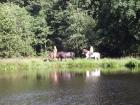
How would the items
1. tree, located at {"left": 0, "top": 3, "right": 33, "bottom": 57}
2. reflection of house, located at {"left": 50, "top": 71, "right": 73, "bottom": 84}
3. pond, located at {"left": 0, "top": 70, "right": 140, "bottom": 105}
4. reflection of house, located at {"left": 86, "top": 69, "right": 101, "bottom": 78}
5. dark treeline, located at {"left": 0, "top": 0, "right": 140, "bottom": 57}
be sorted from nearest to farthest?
pond, located at {"left": 0, "top": 70, "right": 140, "bottom": 105}, reflection of house, located at {"left": 50, "top": 71, "right": 73, "bottom": 84}, reflection of house, located at {"left": 86, "top": 69, "right": 101, "bottom": 78}, dark treeline, located at {"left": 0, "top": 0, "right": 140, "bottom": 57}, tree, located at {"left": 0, "top": 3, "right": 33, "bottom": 57}

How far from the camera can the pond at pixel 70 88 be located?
26484mm

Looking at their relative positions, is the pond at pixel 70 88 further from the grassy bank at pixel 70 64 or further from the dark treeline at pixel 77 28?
the dark treeline at pixel 77 28

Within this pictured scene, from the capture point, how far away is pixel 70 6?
68.7 metres

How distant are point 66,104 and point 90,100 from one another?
5.71 ft

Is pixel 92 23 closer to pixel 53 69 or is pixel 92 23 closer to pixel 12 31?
pixel 12 31

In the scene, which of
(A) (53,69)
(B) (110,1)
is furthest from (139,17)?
(A) (53,69)

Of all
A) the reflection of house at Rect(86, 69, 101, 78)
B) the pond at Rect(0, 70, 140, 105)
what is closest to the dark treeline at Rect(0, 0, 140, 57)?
the reflection of house at Rect(86, 69, 101, 78)

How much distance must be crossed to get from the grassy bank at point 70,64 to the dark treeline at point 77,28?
30.8 ft

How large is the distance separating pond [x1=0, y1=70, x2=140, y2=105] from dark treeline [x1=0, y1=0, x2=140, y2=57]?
641 inches

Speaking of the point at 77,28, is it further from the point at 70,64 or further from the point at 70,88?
the point at 70,88

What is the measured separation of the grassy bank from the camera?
150 ft

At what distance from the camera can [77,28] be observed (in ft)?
207

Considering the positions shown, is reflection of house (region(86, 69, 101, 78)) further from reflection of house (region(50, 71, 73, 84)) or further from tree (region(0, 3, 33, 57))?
tree (region(0, 3, 33, 57))

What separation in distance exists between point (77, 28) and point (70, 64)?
1654 cm
